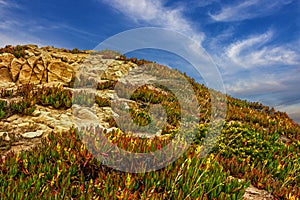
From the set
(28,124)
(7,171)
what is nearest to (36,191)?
(7,171)

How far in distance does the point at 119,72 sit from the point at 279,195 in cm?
1500

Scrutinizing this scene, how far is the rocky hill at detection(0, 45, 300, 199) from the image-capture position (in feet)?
15.9

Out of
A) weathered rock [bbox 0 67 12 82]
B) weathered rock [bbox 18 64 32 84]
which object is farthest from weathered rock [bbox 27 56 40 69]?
weathered rock [bbox 0 67 12 82]

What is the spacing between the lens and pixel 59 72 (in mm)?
16594

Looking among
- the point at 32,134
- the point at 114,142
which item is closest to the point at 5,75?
the point at 32,134

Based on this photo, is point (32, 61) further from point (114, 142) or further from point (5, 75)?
point (114, 142)

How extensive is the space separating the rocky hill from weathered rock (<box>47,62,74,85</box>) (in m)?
0.06

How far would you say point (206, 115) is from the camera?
12797 mm

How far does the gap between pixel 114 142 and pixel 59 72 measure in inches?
464

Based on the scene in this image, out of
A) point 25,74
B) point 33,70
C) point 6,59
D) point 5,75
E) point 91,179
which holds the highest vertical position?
point 6,59

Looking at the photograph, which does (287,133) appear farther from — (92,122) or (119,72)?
(119,72)

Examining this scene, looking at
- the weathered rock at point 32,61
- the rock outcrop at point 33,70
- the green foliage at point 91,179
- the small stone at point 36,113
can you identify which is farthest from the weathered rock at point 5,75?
the green foliage at point 91,179

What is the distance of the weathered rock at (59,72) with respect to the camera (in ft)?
53.8

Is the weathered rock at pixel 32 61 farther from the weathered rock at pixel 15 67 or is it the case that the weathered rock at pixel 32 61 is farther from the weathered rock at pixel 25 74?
the weathered rock at pixel 15 67
